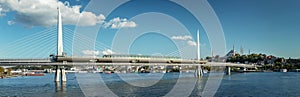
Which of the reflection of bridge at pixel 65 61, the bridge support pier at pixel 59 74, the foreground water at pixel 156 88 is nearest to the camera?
the foreground water at pixel 156 88

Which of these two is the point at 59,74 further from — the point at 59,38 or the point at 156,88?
the point at 156,88

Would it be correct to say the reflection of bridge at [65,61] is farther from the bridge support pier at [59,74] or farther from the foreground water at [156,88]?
the foreground water at [156,88]

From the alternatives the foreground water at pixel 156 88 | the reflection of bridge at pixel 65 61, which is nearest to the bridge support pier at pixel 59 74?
the reflection of bridge at pixel 65 61

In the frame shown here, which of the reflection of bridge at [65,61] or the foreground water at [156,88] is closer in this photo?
the foreground water at [156,88]

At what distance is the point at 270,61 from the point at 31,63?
138 metres

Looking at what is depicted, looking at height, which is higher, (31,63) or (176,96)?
(31,63)

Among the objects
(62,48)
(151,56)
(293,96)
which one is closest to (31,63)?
(62,48)

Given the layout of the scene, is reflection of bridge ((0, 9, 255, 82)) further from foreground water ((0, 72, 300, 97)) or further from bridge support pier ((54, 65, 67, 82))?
foreground water ((0, 72, 300, 97))

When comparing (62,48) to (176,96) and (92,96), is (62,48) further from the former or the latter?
(176,96)

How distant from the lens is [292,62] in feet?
493

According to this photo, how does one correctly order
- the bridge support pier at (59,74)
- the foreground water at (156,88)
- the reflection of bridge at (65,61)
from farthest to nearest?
the bridge support pier at (59,74)
the reflection of bridge at (65,61)
the foreground water at (156,88)

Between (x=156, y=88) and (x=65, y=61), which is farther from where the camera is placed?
(x=65, y=61)

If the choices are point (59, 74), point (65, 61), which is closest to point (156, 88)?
point (65, 61)

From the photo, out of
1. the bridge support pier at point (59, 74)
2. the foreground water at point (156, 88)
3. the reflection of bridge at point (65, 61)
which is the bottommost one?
the foreground water at point (156, 88)
